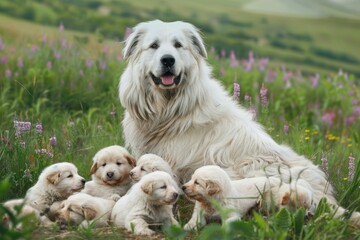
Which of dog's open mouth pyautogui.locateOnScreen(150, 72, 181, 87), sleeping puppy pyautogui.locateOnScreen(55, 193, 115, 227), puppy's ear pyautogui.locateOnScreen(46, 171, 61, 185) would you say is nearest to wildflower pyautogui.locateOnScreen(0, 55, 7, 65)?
dog's open mouth pyautogui.locateOnScreen(150, 72, 181, 87)

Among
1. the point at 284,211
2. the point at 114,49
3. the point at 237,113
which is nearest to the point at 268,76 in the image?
the point at 114,49

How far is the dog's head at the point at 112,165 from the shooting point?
263 inches

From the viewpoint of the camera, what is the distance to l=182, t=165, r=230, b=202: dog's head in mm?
5875

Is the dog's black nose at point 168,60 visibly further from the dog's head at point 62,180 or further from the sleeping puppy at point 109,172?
the dog's head at point 62,180

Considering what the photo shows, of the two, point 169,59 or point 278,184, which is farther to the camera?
point 169,59

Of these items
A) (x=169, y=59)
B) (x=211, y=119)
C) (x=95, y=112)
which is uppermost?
(x=169, y=59)

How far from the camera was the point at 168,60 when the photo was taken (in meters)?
7.02

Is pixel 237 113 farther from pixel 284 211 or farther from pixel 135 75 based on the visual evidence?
pixel 284 211

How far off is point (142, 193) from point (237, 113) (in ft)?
6.18

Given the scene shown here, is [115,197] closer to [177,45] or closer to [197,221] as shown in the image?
[197,221]

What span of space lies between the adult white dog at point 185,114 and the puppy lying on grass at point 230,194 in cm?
77

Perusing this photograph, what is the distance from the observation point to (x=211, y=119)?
7.33m

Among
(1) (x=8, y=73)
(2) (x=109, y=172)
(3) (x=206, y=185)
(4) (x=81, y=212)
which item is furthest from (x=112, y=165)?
(1) (x=8, y=73)

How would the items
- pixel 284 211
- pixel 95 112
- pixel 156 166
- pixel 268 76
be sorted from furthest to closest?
pixel 268 76
pixel 95 112
pixel 156 166
pixel 284 211
